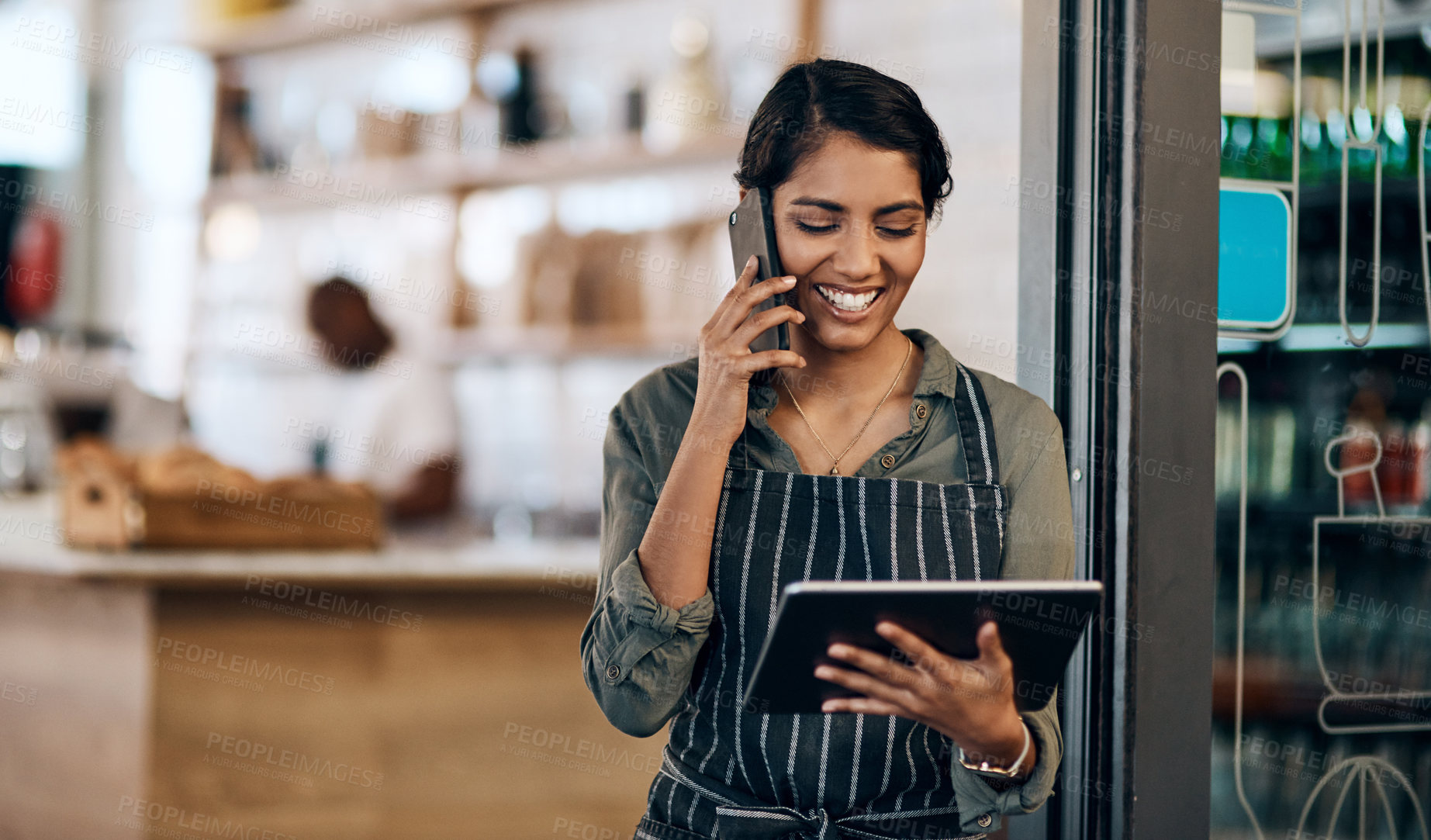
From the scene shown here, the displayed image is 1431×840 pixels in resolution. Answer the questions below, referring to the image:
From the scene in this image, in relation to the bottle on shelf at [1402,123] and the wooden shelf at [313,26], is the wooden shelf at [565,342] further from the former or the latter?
the bottle on shelf at [1402,123]

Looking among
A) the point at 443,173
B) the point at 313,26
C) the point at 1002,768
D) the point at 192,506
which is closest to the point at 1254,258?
the point at 1002,768

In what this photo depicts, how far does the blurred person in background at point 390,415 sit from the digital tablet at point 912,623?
2.21 metres

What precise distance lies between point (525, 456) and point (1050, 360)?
291cm

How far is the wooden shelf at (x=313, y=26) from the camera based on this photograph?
3982mm

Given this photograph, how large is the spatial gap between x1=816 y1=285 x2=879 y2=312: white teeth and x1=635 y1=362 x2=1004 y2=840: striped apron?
0.14 meters

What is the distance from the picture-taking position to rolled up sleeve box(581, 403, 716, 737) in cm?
110

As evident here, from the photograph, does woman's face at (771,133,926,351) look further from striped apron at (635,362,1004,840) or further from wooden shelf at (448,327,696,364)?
wooden shelf at (448,327,696,364)

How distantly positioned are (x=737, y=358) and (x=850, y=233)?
0.51ft

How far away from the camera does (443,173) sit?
12.9ft

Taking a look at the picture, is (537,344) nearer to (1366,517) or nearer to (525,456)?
(525,456)

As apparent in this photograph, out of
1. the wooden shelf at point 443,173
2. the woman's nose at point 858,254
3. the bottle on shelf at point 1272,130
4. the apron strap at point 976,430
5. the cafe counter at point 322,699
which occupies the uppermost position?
the wooden shelf at point 443,173

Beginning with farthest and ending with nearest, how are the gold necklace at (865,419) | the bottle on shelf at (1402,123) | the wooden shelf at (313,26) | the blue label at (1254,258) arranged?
the wooden shelf at (313,26) → the bottle on shelf at (1402,123) → the blue label at (1254,258) → the gold necklace at (865,419)

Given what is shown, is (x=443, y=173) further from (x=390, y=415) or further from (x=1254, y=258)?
(x=1254, y=258)

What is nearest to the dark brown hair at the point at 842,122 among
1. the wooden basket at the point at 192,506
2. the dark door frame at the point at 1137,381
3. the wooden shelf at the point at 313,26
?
the dark door frame at the point at 1137,381
